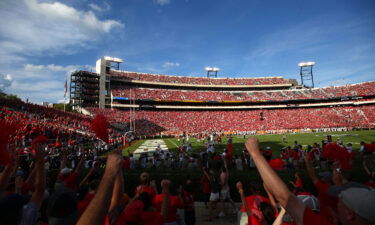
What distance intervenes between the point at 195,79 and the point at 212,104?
13254 millimetres

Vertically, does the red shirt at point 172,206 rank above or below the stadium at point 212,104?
below

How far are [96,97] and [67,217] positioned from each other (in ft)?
192

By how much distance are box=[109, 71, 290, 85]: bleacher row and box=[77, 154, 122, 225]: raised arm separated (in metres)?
63.3

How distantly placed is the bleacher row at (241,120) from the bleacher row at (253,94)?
7.26 m

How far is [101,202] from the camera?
141 centimetres

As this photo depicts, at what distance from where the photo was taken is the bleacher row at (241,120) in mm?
48531

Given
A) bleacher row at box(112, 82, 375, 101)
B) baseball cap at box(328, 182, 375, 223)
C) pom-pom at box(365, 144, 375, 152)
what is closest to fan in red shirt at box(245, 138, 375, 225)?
baseball cap at box(328, 182, 375, 223)

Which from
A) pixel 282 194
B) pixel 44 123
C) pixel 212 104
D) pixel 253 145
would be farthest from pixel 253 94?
pixel 282 194

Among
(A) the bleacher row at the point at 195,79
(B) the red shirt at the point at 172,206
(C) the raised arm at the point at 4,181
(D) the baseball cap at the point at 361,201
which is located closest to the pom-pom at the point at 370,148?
(B) the red shirt at the point at 172,206

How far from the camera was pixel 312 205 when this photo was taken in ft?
8.19

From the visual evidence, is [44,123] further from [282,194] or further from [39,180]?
[282,194]

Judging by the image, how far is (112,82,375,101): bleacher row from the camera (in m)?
62.3

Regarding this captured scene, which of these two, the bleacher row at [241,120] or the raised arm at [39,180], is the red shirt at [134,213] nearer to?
the raised arm at [39,180]

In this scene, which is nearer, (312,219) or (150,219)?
(312,219)
